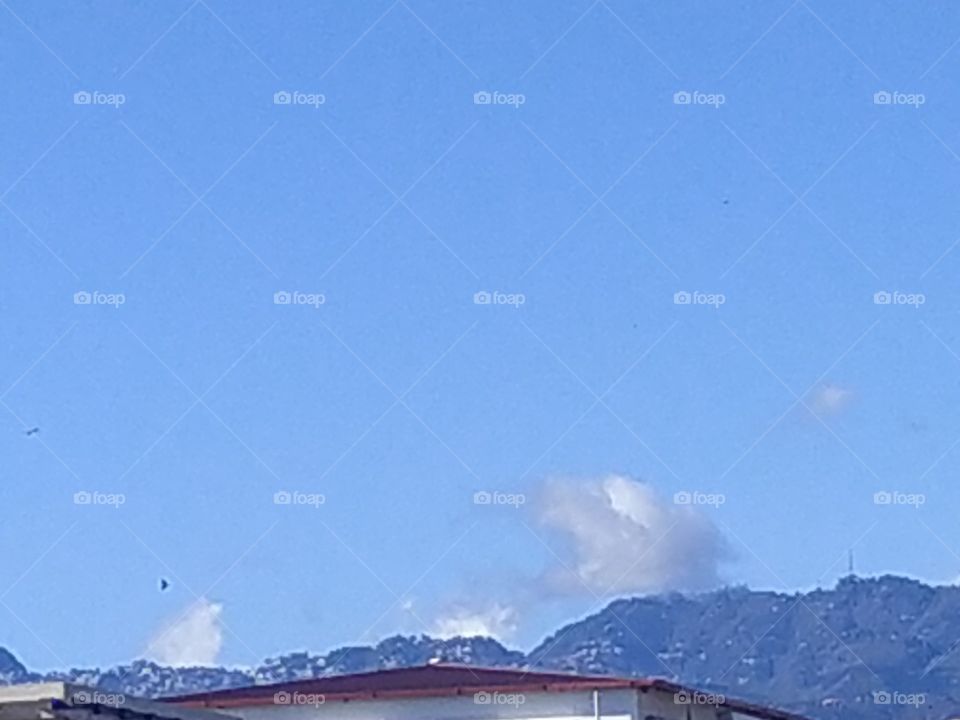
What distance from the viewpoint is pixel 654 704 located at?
150 feet

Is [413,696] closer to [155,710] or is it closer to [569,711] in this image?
[569,711]

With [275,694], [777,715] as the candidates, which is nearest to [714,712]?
[777,715]

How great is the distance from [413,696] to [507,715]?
82.2 inches

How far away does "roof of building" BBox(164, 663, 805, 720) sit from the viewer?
4534 centimetres
